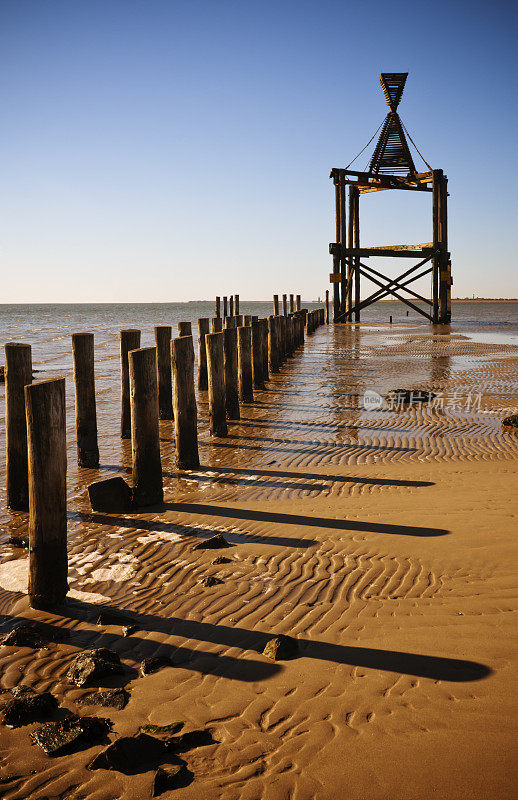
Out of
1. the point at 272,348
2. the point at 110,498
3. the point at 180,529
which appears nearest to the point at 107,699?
the point at 180,529

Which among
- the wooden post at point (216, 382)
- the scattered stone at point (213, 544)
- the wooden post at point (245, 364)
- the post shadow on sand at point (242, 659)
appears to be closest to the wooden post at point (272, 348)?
the wooden post at point (245, 364)

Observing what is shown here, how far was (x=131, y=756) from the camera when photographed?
271 centimetres

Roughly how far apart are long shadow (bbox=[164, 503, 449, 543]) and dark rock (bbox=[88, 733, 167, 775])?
258 cm

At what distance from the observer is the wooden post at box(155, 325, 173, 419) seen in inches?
398

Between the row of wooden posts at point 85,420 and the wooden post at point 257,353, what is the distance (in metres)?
1.62

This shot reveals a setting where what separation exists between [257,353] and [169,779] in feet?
39.2

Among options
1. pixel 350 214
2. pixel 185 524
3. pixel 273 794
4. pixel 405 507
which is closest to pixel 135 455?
Answer: pixel 185 524

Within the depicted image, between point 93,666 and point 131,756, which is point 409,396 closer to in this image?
point 93,666

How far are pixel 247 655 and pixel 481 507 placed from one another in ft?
10.1

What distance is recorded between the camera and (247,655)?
11.5ft

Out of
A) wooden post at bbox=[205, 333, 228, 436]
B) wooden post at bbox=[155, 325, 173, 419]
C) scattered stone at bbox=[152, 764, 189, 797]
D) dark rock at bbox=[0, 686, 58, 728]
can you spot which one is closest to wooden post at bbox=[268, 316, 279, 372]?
wooden post at bbox=[155, 325, 173, 419]

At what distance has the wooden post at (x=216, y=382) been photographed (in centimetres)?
927

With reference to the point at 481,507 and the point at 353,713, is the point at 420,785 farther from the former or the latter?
the point at 481,507

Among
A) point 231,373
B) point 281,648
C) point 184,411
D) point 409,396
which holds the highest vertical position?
point 231,373
